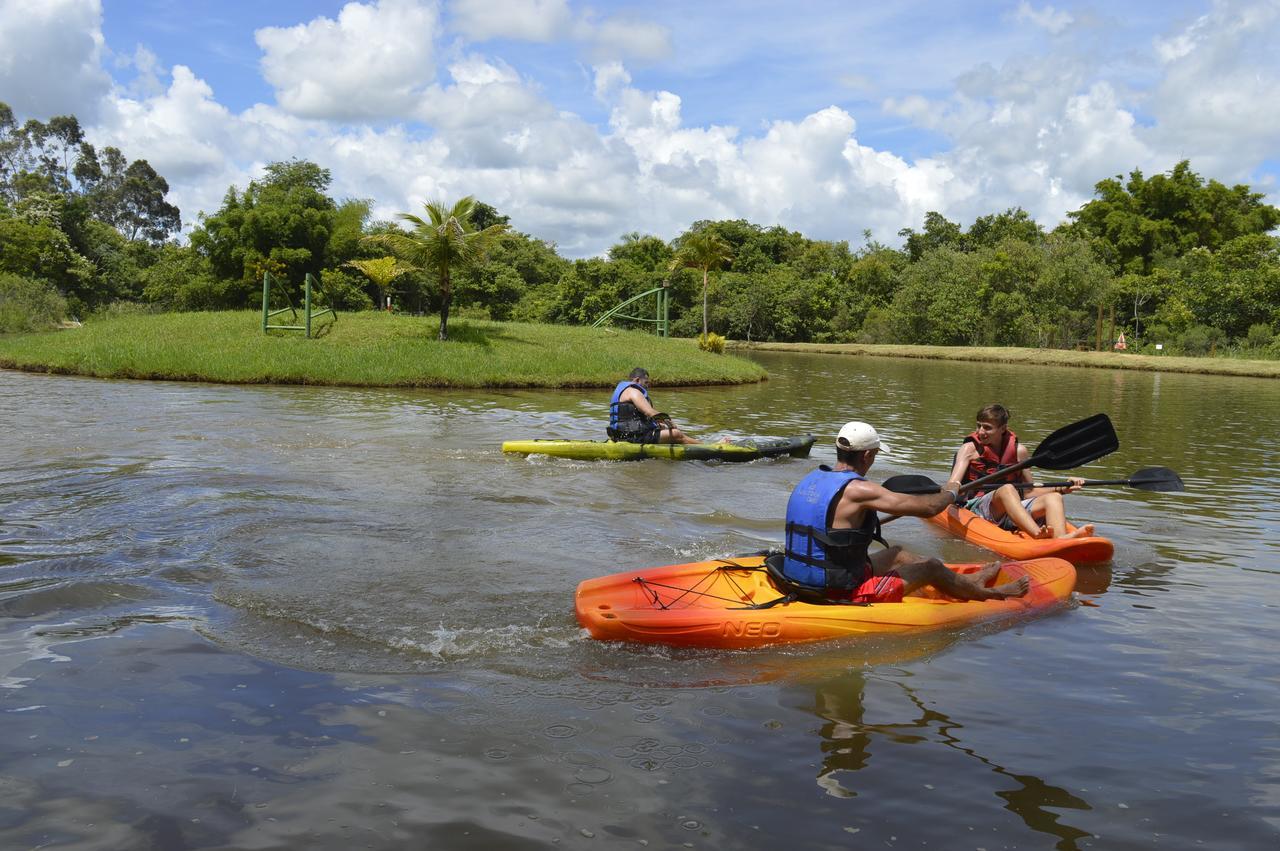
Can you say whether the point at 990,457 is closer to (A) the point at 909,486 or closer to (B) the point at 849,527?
(A) the point at 909,486

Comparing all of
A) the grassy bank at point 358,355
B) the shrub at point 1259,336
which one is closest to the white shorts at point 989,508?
the grassy bank at point 358,355

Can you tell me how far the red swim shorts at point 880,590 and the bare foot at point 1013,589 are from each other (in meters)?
0.82

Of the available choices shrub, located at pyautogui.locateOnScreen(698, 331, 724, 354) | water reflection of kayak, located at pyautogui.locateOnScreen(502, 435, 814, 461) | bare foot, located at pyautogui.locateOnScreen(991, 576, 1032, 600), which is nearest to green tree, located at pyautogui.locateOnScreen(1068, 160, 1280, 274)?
shrub, located at pyautogui.locateOnScreen(698, 331, 724, 354)

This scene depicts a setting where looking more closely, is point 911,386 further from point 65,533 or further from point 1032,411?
point 65,533

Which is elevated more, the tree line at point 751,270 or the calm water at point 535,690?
the tree line at point 751,270

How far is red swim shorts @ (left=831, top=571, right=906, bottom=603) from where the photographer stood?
623 centimetres

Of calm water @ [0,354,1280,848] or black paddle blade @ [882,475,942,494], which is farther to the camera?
black paddle blade @ [882,475,942,494]

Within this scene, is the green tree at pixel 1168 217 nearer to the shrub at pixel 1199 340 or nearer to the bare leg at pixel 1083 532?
the shrub at pixel 1199 340

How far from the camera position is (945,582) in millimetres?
6484

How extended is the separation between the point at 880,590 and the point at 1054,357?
1651 inches

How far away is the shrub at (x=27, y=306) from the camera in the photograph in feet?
100

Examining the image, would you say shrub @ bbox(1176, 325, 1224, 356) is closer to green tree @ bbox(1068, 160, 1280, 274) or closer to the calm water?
green tree @ bbox(1068, 160, 1280, 274)

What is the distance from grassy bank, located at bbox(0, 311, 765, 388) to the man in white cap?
1756cm

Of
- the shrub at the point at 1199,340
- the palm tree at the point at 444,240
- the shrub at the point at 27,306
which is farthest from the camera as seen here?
the shrub at the point at 1199,340
